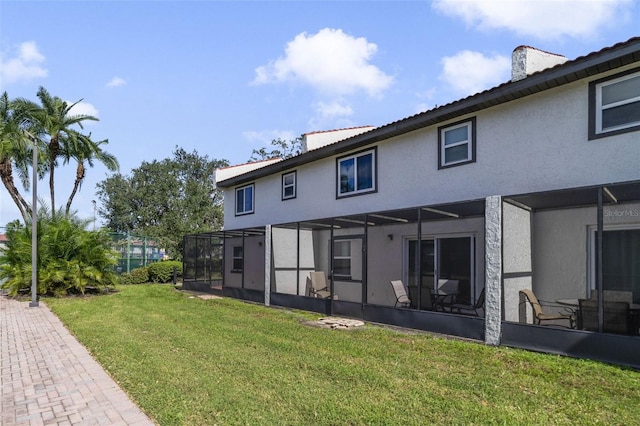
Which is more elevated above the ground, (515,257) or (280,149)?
(280,149)

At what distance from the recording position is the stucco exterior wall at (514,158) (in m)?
8.22

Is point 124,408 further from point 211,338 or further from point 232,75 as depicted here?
point 232,75

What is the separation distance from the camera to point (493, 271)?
8.58 m

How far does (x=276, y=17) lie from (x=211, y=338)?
953 cm

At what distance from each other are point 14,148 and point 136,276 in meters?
8.92

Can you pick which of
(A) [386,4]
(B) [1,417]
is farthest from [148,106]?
(B) [1,417]

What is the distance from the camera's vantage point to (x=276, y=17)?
1357cm

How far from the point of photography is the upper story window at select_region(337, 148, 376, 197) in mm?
13352

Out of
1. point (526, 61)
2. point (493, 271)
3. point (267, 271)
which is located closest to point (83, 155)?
point (267, 271)

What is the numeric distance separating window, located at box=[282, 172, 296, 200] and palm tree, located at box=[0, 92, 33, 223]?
14.4m

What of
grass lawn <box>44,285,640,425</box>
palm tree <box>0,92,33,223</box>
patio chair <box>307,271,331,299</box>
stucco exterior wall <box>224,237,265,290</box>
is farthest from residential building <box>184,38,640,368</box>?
palm tree <box>0,92,33,223</box>

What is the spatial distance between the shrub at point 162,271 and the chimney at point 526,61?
802 inches

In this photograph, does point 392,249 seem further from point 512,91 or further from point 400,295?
point 512,91

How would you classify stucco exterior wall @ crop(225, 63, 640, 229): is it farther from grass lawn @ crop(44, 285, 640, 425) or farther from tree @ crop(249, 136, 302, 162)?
tree @ crop(249, 136, 302, 162)
